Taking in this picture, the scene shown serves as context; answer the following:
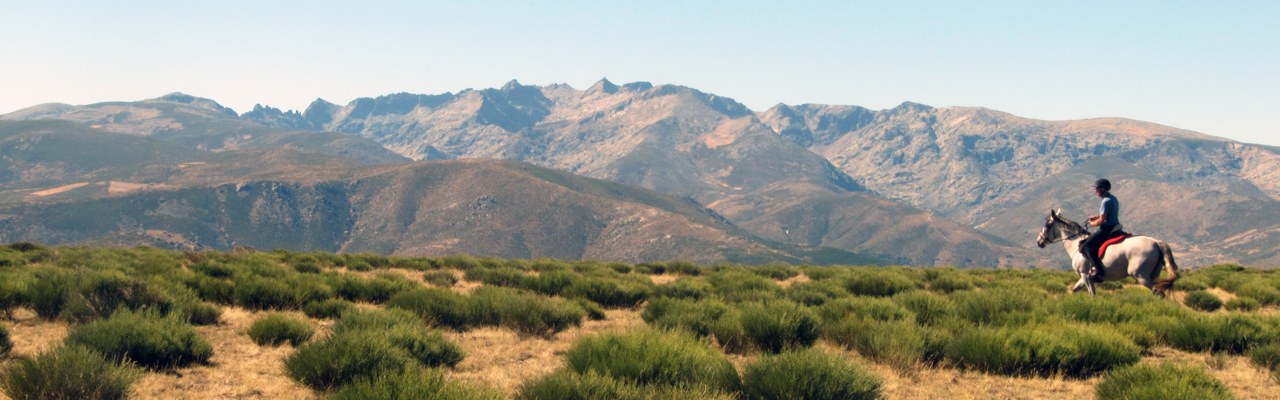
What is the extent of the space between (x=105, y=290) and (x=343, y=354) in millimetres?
7385

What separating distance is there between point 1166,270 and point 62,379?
19688 millimetres

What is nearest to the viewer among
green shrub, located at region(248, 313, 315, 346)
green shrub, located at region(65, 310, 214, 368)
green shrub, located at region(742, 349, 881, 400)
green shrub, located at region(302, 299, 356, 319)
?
green shrub, located at region(742, 349, 881, 400)

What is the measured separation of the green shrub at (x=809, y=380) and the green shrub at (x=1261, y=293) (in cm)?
1885

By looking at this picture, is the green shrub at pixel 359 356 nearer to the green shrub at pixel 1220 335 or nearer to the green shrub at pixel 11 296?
the green shrub at pixel 11 296

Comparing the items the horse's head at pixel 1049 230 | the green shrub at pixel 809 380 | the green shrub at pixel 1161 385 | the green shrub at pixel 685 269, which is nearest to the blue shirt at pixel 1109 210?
the horse's head at pixel 1049 230

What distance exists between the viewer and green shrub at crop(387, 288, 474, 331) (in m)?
12.6

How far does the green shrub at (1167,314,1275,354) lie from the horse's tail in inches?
127

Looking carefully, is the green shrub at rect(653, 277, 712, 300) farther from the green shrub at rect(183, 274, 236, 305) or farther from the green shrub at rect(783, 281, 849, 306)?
the green shrub at rect(183, 274, 236, 305)

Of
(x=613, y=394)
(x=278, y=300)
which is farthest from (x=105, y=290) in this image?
(x=613, y=394)

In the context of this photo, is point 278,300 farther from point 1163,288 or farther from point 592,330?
point 1163,288

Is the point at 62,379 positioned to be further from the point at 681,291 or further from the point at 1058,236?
the point at 1058,236

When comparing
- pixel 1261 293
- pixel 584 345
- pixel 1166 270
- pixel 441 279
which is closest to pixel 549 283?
pixel 441 279

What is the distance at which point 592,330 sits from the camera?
13.0 m

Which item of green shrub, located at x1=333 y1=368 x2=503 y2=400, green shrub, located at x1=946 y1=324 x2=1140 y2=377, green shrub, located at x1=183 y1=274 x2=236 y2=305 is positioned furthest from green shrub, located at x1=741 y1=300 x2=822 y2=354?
green shrub, located at x1=183 y1=274 x2=236 y2=305
